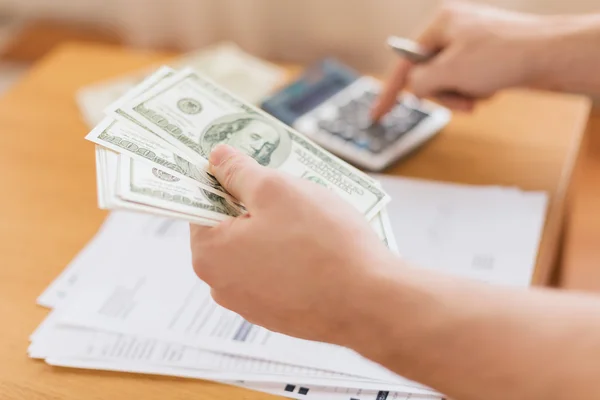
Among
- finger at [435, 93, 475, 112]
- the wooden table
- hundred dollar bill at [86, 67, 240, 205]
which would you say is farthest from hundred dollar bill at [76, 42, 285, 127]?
hundred dollar bill at [86, 67, 240, 205]

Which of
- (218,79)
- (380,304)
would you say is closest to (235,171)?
(380,304)

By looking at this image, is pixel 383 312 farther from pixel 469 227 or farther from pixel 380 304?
pixel 469 227

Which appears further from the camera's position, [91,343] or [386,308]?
[91,343]

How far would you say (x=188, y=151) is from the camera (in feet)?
2.00

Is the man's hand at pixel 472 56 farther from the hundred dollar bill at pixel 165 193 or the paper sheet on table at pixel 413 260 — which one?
the hundred dollar bill at pixel 165 193

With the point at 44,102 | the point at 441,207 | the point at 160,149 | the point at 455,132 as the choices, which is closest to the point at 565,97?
the point at 455,132

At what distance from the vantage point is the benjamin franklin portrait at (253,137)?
647mm

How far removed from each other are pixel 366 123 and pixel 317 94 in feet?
0.31

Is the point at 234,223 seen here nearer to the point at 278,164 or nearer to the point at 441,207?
the point at 278,164

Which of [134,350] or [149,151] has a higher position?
[149,151]

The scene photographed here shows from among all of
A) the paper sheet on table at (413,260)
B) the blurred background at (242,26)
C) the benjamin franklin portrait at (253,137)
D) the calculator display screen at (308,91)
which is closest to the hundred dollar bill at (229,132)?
the benjamin franklin portrait at (253,137)

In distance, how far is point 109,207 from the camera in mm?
499

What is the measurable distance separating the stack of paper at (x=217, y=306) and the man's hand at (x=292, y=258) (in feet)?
0.30

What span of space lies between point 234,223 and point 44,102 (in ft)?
1.97
